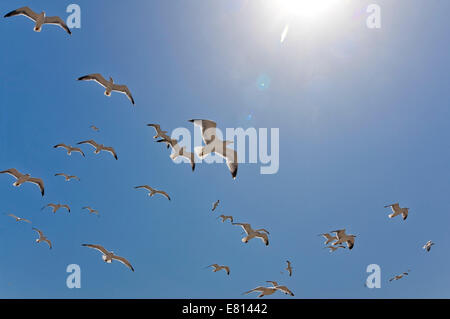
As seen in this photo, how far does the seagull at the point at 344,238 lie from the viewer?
24.7 m

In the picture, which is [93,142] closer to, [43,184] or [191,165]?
[43,184]

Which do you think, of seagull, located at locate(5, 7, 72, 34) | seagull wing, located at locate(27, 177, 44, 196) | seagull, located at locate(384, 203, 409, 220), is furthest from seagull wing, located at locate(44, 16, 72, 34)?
seagull, located at locate(384, 203, 409, 220)

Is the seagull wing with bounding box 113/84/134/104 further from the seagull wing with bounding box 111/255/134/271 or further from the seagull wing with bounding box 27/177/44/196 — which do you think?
the seagull wing with bounding box 111/255/134/271

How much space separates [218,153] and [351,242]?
46.4 feet

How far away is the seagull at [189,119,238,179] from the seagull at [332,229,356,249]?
11321 mm

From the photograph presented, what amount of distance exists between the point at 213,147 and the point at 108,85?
7.29 metres

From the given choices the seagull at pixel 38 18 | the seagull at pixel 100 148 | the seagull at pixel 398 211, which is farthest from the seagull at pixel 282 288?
the seagull at pixel 38 18

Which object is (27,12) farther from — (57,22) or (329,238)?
(329,238)

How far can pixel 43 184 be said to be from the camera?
23.5 m

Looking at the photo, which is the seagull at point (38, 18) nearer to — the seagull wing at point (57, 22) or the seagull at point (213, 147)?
the seagull wing at point (57, 22)

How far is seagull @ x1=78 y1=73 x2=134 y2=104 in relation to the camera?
18688 mm

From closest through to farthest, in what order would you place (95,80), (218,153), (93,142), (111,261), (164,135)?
(218,153)
(95,80)
(164,135)
(111,261)
(93,142)

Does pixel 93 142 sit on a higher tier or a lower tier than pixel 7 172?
higher
